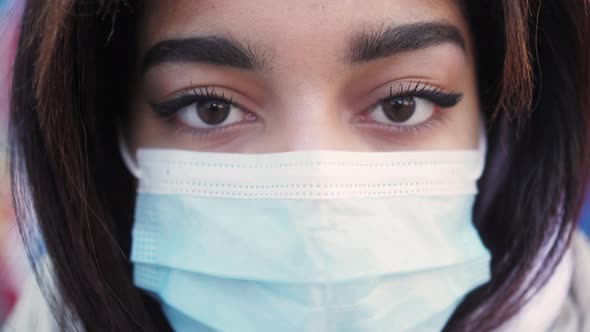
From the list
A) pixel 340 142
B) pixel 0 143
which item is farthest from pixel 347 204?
pixel 0 143

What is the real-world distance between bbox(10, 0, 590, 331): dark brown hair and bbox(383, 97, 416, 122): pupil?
8.8 inches

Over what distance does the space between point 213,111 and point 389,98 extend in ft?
1.25

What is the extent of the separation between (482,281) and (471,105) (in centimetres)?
40

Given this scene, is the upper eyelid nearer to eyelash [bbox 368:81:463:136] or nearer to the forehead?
eyelash [bbox 368:81:463:136]

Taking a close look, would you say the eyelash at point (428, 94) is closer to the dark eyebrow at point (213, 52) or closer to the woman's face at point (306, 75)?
the woman's face at point (306, 75)

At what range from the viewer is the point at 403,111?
1146 millimetres

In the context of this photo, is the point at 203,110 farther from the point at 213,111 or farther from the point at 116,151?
the point at 116,151

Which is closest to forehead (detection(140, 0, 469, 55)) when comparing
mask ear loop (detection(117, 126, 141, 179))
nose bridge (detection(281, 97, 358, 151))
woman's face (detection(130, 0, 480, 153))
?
woman's face (detection(130, 0, 480, 153))

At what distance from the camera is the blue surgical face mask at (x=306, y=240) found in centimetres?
100

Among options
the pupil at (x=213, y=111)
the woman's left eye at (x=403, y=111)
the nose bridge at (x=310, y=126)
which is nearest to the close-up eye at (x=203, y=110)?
the pupil at (x=213, y=111)

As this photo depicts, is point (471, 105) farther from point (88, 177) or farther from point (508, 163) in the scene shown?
point (88, 177)

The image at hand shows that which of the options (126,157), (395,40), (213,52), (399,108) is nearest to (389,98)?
(399,108)

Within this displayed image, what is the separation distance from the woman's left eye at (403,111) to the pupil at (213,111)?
31 centimetres

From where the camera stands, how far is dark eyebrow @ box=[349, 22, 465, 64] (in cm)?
101
